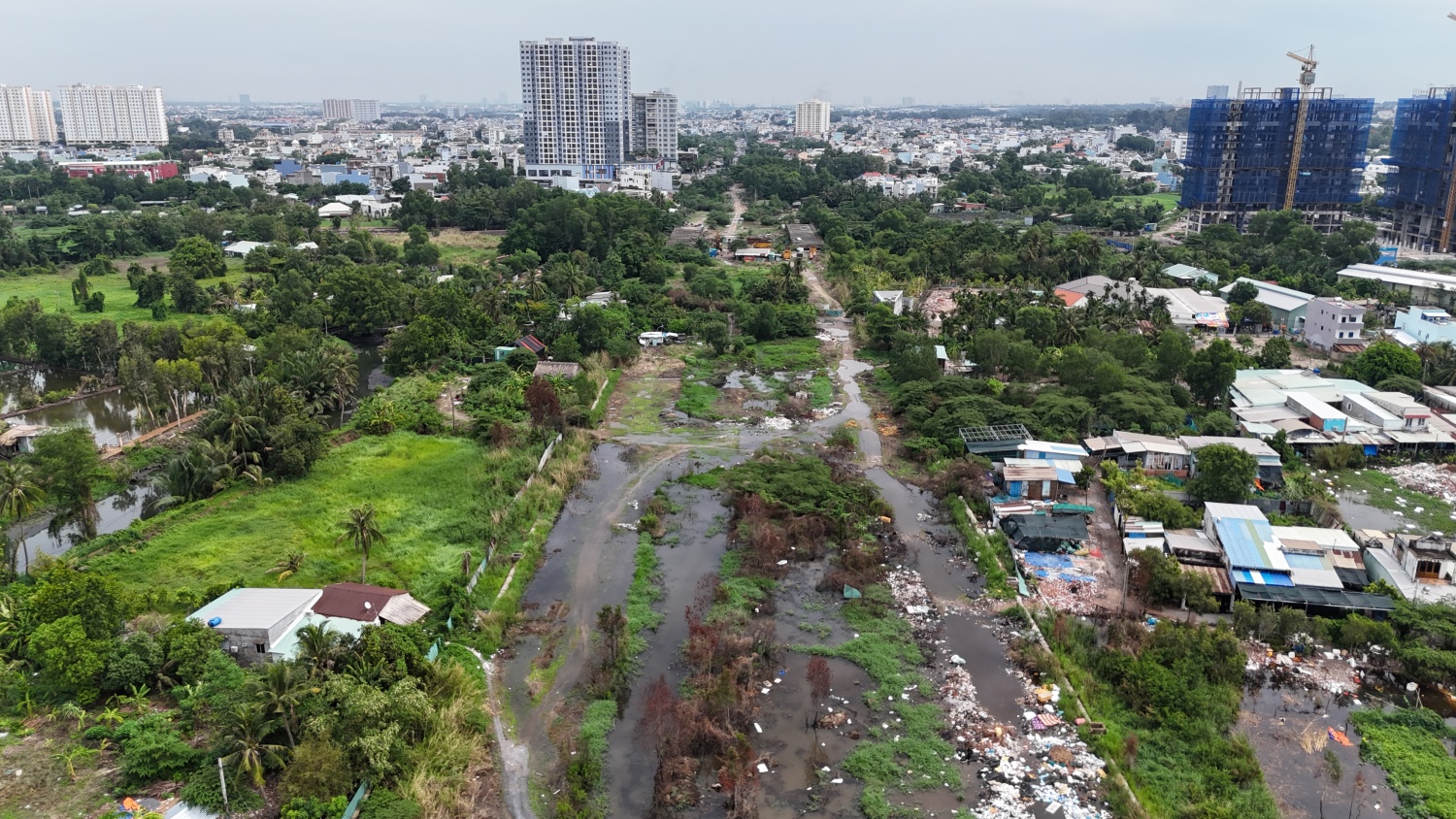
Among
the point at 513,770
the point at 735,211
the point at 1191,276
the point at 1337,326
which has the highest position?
the point at 735,211

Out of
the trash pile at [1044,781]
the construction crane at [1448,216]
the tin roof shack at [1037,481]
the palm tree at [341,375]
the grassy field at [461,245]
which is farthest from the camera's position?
the grassy field at [461,245]

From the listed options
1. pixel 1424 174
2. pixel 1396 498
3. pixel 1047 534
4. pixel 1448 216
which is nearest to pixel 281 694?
pixel 1047 534

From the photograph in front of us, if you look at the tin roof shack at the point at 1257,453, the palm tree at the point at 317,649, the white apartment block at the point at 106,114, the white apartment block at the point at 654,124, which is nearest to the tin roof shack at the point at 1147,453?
the tin roof shack at the point at 1257,453

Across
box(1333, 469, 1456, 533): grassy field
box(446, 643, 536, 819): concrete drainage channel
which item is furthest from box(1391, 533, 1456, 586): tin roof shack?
box(446, 643, 536, 819): concrete drainage channel

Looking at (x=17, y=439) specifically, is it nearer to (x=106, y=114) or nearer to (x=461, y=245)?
(x=461, y=245)

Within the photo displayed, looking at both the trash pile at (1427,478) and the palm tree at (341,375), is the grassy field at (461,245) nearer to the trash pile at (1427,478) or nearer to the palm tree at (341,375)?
the palm tree at (341,375)

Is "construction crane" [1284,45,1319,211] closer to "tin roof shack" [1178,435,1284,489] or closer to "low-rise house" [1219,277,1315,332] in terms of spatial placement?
"low-rise house" [1219,277,1315,332]
